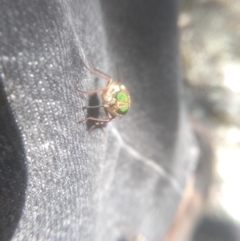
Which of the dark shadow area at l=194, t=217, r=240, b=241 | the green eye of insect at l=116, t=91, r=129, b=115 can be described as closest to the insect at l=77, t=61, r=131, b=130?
the green eye of insect at l=116, t=91, r=129, b=115

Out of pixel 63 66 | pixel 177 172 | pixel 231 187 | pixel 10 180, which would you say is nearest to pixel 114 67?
pixel 63 66

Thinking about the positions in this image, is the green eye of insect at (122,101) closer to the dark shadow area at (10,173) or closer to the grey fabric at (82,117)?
the grey fabric at (82,117)

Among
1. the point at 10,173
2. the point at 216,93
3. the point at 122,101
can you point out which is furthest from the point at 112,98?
the point at 216,93

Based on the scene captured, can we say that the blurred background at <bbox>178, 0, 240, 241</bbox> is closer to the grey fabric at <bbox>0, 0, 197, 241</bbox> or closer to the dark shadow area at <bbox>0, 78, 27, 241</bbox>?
the grey fabric at <bbox>0, 0, 197, 241</bbox>

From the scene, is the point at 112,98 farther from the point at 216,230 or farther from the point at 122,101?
the point at 216,230

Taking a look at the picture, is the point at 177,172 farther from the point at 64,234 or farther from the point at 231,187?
the point at 231,187

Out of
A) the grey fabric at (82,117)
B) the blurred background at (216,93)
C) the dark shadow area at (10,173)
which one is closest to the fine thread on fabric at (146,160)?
the grey fabric at (82,117)
